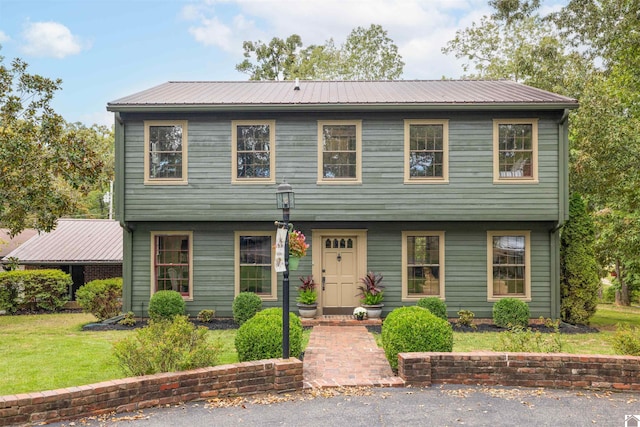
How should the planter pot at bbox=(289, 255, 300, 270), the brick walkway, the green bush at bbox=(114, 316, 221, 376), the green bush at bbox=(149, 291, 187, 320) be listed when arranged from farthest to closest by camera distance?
the green bush at bbox=(149, 291, 187, 320), the planter pot at bbox=(289, 255, 300, 270), the brick walkway, the green bush at bbox=(114, 316, 221, 376)

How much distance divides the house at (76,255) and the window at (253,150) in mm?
8819

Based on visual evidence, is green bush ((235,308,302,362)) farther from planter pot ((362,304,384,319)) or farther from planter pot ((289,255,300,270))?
planter pot ((362,304,384,319))

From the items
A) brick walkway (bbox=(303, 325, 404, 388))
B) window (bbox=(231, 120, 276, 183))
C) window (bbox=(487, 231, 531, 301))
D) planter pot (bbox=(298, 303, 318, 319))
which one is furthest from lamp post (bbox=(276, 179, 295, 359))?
window (bbox=(487, 231, 531, 301))

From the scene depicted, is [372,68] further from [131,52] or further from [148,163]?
[148,163]

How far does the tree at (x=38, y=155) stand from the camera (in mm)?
11031

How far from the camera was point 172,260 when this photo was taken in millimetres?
12273

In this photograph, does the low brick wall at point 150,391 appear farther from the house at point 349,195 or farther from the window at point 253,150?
the window at point 253,150

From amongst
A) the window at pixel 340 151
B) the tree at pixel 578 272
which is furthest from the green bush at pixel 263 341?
the tree at pixel 578 272

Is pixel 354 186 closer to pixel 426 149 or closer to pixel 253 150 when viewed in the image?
pixel 426 149

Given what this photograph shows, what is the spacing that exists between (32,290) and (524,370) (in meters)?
16.3

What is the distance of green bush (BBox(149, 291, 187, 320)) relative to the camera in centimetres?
1130

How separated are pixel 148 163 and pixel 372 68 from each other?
20456 millimetres

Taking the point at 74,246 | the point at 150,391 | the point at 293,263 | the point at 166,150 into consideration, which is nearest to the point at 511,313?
the point at 293,263

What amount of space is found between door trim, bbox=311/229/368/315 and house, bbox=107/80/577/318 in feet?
0.12
